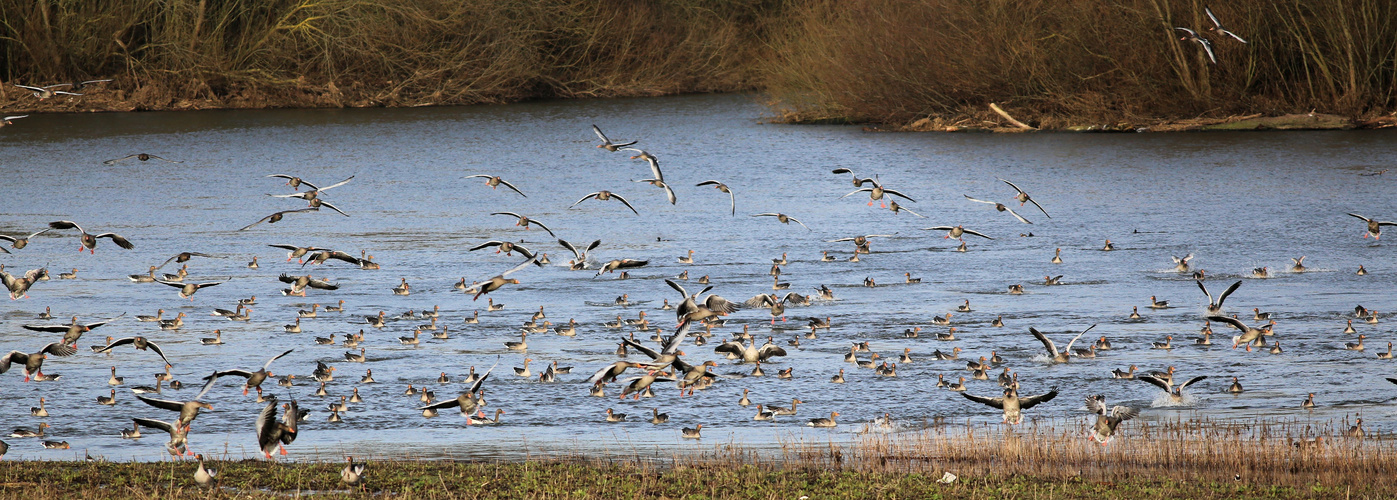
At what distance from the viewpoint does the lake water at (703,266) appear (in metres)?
14.6

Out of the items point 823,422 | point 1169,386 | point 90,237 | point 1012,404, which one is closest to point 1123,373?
point 1169,386

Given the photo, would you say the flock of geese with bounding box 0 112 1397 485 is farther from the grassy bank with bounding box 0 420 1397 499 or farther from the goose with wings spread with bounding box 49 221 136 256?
the grassy bank with bounding box 0 420 1397 499

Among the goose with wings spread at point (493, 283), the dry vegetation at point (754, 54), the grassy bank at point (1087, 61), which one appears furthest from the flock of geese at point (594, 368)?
the dry vegetation at point (754, 54)

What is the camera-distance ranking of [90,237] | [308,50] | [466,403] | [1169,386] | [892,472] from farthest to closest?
[308,50] → [90,237] → [1169,386] → [466,403] → [892,472]

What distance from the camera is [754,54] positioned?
2442 inches

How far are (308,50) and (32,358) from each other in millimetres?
44156

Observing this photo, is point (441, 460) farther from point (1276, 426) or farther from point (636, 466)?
point (1276, 426)

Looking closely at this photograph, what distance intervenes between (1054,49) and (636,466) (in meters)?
36.2

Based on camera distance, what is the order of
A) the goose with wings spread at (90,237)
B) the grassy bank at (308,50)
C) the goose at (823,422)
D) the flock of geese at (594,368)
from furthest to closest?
the grassy bank at (308,50)
the goose with wings spread at (90,237)
the goose at (823,422)
the flock of geese at (594,368)

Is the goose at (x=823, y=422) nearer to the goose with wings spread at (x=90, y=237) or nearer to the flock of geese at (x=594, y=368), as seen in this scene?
the flock of geese at (x=594, y=368)

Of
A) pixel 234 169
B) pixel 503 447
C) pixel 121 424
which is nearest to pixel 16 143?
pixel 234 169

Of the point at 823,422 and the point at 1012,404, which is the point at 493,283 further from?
the point at 1012,404

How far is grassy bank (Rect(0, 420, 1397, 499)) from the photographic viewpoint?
1017 cm

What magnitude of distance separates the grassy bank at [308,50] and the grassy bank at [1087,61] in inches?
604
